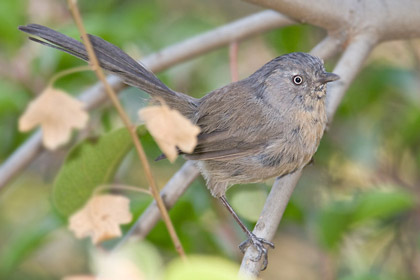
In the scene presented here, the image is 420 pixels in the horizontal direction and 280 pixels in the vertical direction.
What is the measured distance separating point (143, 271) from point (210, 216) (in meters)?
2.20

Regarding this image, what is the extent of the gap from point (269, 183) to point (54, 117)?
A: 204 centimetres

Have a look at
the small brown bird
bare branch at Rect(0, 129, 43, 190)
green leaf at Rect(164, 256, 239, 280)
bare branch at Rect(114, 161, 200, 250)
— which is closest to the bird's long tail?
the small brown bird

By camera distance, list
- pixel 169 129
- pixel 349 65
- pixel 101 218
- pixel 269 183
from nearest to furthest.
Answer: pixel 169 129, pixel 101 218, pixel 349 65, pixel 269 183

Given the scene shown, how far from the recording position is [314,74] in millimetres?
3000

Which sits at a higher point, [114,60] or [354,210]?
[114,60]

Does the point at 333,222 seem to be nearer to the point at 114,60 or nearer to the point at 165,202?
the point at 165,202

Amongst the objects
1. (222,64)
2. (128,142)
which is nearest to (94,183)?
(128,142)

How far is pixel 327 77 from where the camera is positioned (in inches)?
113

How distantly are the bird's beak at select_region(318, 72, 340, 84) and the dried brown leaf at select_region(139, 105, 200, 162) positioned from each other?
1.58 meters

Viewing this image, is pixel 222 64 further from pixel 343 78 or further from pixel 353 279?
pixel 353 279

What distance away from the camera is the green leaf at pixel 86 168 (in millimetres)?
2613

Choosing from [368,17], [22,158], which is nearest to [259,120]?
[368,17]

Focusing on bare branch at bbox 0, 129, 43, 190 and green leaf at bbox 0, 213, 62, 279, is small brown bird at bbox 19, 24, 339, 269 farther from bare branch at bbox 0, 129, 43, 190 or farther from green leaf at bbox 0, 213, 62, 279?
green leaf at bbox 0, 213, 62, 279

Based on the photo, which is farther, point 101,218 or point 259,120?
point 259,120
